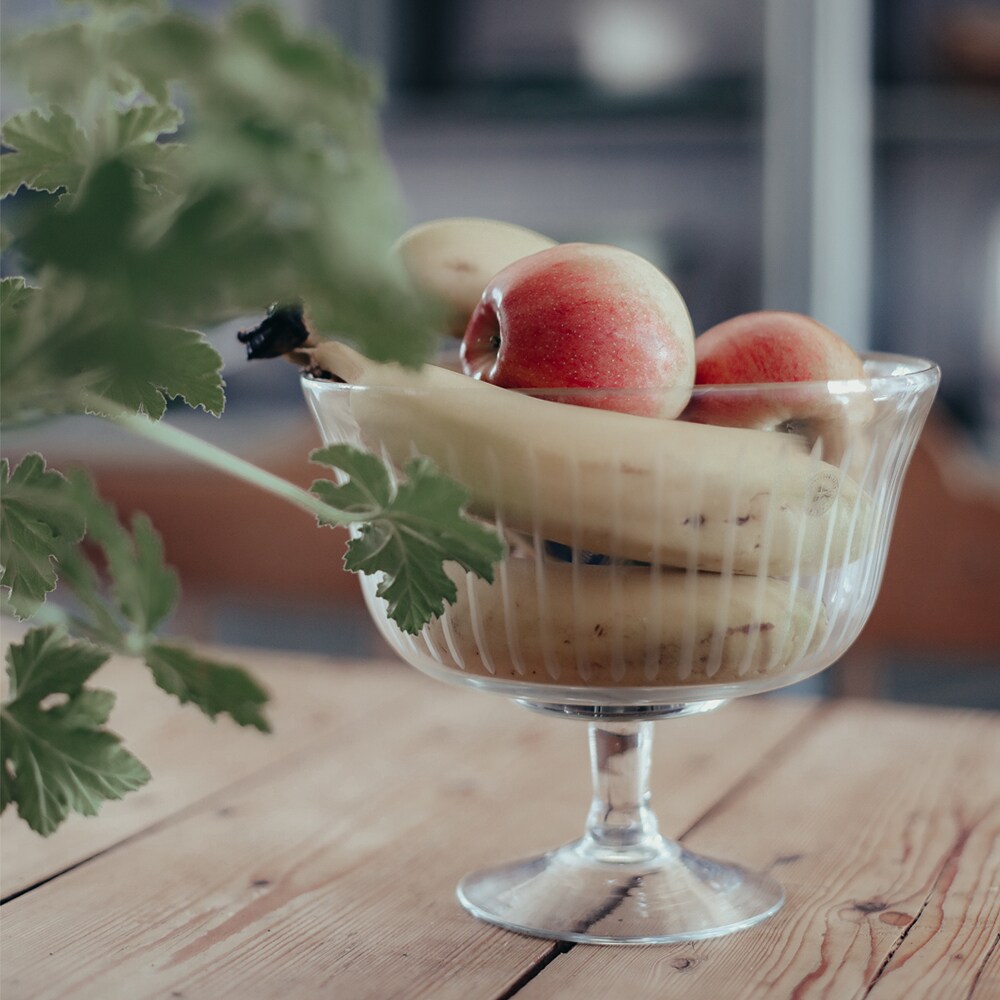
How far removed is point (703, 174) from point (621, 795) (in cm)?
161

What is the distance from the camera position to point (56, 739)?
1.40 ft

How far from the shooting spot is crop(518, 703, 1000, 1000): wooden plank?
1.57 ft

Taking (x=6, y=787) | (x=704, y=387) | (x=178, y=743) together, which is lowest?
(x=178, y=743)

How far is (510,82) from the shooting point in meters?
2.04

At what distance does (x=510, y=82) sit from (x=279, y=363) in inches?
22.4

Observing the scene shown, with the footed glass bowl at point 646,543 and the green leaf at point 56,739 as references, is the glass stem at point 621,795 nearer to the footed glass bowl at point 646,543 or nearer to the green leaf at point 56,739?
the footed glass bowl at point 646,543

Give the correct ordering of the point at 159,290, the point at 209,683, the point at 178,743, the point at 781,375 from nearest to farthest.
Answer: the point at 159,290 < the point at 209,683 < the point at 781,375 < the point at 178,743

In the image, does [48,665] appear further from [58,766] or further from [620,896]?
[620,896]

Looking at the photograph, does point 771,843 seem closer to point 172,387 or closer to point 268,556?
point 172,387

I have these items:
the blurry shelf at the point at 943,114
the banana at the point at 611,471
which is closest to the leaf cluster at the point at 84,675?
the banana at the point at 611,471

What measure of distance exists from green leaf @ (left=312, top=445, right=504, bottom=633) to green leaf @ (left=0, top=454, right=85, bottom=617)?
0.28 feet

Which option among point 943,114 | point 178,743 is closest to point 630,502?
point 178,743

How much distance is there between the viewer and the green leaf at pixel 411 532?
0.41 m

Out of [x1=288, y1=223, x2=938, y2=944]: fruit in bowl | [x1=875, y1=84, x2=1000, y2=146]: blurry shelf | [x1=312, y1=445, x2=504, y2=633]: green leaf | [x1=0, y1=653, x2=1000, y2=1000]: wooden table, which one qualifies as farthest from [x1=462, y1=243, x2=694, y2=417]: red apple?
[x1=875, y1=84, x2=1000, y2=146]: blurry shelf
